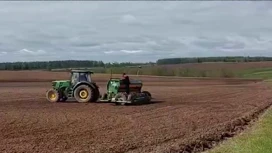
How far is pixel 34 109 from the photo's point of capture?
1019 inches

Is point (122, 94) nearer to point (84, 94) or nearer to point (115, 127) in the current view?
point (84, 94)

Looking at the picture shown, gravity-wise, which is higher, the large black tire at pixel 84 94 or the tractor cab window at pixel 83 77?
the tractor cab window at pixel 83 77

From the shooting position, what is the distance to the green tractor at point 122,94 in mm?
28812

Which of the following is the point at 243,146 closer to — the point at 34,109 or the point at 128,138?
the point at 128,138

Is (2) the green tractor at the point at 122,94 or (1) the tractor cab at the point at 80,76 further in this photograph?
(1) the tractor cab at the point at 80,76

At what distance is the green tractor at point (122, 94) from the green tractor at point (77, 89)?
791 mm

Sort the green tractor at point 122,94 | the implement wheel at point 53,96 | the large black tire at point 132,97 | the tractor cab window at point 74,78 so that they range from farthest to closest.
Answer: the implement wheel at point 53,96 → the tractor cab window at point 74,78 → the green tractor at point 122,94 → the large black tire at point 132,97

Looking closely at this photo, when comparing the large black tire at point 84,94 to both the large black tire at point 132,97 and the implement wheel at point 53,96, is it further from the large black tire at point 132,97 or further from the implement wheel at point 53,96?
the large black tire at point 132,97

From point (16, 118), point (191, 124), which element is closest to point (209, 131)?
point (191, 124)

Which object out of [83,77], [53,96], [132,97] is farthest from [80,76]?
[132,97]

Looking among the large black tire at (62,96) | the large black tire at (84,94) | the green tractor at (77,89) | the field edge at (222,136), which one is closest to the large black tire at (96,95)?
the green tractor at (77,89)

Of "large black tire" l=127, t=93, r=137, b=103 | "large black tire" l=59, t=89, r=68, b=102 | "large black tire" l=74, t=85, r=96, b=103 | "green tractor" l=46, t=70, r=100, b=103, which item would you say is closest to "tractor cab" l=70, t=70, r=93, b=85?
"green tractor" l=46, t=70, r=100, b=103

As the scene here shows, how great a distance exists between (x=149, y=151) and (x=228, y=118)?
31.3ft

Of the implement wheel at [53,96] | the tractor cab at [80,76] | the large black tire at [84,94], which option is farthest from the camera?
the implement wheel at [53,96]
